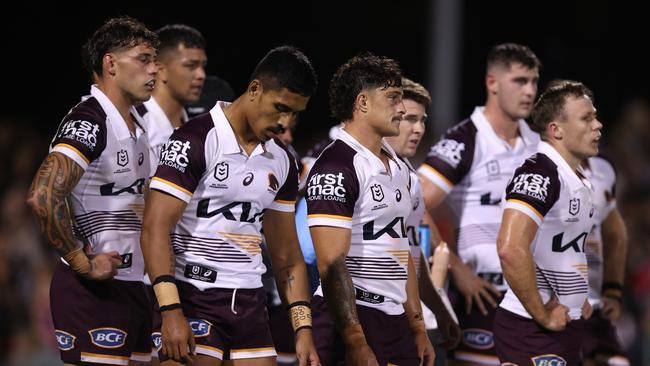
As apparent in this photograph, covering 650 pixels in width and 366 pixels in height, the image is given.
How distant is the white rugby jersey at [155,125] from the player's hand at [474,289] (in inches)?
79.1

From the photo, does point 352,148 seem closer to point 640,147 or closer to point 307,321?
point 307,321

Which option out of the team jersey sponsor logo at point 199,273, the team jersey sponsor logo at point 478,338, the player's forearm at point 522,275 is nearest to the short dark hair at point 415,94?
the player's forearm at point 522,275

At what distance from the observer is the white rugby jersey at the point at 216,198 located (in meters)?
5.70

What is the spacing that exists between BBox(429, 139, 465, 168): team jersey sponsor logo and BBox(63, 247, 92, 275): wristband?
2.77 m

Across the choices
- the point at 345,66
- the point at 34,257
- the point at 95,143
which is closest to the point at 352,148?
the point at 345,66

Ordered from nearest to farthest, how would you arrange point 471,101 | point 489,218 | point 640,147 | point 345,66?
1. point 345,66
2. point 489,218
3. point 640,147
4. point 471,101

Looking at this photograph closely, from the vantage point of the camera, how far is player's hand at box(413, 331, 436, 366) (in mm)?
6328

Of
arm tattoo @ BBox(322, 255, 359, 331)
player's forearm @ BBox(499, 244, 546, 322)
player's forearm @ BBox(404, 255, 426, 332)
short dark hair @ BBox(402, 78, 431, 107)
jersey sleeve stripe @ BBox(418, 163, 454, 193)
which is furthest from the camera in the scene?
jersey sleeve stripe @ BBox(418, 163, 454, 193)

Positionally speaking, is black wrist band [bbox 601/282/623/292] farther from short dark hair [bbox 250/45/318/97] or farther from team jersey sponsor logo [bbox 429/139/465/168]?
short dark hair [bbox 250/45/318/97]

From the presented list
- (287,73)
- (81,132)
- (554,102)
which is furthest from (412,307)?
(81,132)

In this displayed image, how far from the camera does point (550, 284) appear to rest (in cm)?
682

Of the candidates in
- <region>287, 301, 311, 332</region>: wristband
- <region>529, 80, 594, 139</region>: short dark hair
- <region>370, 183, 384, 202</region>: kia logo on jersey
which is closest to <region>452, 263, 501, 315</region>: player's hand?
<region>529, 80, 594, 139</region>: short dark hair

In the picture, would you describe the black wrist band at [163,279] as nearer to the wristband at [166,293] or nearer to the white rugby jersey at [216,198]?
the wristband at [166,293]

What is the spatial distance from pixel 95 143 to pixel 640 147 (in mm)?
9203
